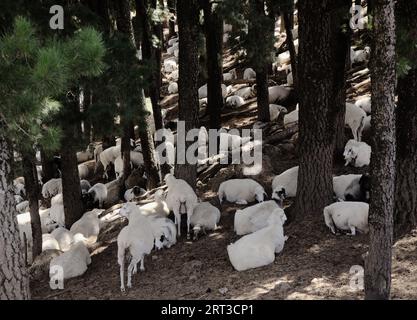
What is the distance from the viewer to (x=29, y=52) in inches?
224

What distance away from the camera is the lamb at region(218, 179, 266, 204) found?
12.6 m

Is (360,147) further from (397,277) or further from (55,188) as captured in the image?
(55,188)

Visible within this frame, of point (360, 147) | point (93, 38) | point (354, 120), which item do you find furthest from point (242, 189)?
point (93, 38)

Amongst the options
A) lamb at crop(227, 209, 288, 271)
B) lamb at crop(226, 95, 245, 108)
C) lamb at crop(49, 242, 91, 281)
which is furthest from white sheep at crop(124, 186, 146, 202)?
lamb at crop(226, 95, 245, 108)

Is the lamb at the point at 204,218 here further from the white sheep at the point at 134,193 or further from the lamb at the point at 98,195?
the lamb at the point at 98,195

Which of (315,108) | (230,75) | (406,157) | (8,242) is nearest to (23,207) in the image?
(315,108)

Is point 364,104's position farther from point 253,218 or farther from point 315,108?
point 253,218

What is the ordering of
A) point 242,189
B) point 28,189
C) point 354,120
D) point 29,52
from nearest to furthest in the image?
point 29,52
point 28,189
point 242,189
point 354,120

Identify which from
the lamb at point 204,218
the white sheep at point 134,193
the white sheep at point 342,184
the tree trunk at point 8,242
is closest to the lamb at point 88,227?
the white sheep at point 134,193

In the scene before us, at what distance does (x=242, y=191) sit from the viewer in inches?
504

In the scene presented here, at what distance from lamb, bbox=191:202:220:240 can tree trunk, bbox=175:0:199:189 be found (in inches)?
67.5

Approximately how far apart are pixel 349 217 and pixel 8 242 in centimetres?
571

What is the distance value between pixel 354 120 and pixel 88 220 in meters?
7.28

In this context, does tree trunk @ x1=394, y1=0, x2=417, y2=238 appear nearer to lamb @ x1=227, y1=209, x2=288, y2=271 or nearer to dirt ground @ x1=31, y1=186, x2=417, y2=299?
dirt ground @ x1=31, y1=186, x2=417, y2=299
